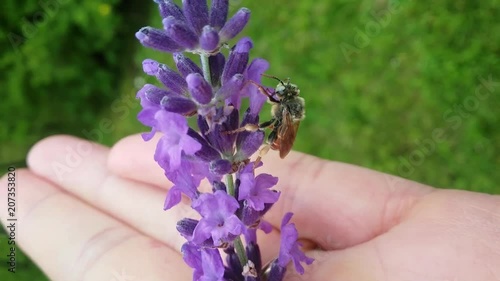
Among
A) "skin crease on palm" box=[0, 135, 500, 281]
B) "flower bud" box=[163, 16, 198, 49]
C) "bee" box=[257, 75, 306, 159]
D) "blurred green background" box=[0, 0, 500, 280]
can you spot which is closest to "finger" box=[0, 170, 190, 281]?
"skin crease on palm" box=[0, 135, 500, 281]

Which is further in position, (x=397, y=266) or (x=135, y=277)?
(x=135, y=277)

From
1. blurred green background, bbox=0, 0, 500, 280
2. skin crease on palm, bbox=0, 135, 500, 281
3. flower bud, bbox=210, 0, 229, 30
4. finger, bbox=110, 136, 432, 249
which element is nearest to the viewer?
flower bud, bbox=210, 0, 229, 30

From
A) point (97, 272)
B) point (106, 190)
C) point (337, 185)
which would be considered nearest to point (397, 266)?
point (337, 185)

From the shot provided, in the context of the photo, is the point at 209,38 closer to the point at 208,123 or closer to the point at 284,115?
the point at 208,123

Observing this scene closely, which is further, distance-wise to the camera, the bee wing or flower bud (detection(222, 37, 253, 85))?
the bee wing

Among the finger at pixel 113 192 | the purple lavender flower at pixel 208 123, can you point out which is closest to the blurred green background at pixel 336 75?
the finger at pixel 113 192

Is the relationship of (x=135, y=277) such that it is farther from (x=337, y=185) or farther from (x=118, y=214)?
(x=337, y=185)

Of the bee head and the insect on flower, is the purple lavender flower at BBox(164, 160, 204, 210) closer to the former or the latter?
the insect on flower
